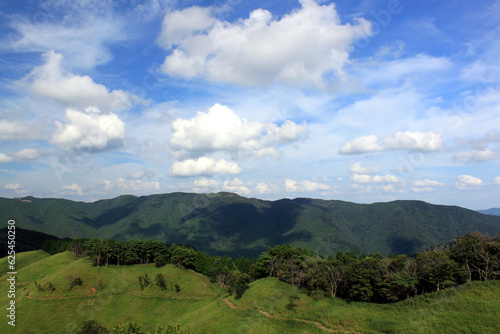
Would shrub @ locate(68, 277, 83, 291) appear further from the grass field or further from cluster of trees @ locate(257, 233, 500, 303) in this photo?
cluster of trees @ locate(257, 233, 500, 303)

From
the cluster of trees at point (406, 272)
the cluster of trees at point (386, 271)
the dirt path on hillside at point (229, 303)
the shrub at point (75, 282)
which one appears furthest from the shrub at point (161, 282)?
the cluster of trees at point (406, 272)

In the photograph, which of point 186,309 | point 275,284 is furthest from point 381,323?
point 186,309

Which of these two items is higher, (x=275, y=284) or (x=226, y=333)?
(x=275, y=284)

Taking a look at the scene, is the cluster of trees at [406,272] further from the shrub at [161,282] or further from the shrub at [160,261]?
the shrub at [160,261]

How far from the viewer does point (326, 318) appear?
5897cm

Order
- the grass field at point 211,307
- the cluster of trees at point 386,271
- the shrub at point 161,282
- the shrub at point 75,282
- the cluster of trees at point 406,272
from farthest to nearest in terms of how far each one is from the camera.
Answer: the shrub at point 161,282 < the shrub at point 75,282 < the cluster of trees at point 386,271 < the cluster of trees at point 406,272 < the grass field at point 211,307

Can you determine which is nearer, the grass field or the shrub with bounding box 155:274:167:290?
the grass field

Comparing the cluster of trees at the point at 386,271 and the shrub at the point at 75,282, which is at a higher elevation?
the cluster of trees at the point at 386,271

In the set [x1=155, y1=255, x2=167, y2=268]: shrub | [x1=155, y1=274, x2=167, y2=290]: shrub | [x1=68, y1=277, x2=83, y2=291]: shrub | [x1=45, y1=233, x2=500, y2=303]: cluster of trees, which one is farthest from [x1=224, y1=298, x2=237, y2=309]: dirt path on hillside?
[x1=68, y1=277, x2=83, y2=291]: shrub

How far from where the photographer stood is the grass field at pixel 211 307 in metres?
49.8

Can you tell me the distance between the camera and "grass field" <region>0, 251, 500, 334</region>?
1959 inches

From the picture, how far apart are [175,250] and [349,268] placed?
80522mm

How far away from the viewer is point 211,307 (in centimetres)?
8300

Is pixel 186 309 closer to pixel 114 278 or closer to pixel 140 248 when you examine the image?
pixel 114 278
